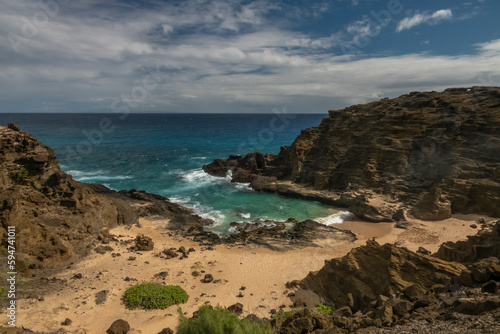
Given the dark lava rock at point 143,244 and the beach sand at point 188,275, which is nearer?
the beach sand at point 188,275

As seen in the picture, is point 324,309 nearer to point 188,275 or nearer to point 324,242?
point 188,275

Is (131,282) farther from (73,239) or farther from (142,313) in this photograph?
(73,239)

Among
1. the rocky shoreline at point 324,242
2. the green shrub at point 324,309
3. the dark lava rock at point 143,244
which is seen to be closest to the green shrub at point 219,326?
the rocky shoreline at point 324,242

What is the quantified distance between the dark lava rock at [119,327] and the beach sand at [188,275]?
58 cm

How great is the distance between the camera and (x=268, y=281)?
19.7m

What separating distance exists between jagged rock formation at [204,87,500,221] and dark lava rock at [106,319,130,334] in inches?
1019

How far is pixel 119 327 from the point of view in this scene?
47.2ft

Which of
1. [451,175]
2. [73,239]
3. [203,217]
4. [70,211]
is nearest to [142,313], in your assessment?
[73,239]

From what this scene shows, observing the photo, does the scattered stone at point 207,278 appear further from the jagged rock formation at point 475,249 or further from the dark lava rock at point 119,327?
the jagged rock formation at point 475,249

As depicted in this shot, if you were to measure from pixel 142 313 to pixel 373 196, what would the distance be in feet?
95.3

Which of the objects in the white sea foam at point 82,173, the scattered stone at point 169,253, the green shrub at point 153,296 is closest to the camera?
the green shrub at point 153,296

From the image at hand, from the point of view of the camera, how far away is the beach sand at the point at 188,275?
50.4ft

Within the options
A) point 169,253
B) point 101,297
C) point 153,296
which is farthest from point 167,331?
point 169,253

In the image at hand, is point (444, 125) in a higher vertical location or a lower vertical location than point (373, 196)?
higher
